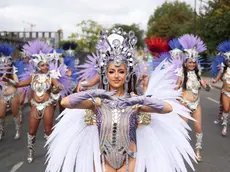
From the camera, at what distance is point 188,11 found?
228 ft

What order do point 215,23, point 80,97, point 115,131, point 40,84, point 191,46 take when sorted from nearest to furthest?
point 80,97 < point 115,131 < point 40,84 < point 191,46 < point 215,23

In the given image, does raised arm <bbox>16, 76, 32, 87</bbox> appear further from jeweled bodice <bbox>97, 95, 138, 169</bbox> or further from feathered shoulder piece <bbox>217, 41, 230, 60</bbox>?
feathered shoulder piece <bbox>217, 41, 230, 60</bbox>

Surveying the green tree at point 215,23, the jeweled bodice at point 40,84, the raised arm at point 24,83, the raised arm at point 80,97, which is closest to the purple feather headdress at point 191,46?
the jeweled bodice at point 40,84

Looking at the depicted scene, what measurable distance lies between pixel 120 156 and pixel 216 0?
30.1 m

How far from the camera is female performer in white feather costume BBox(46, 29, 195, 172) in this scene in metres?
3.26

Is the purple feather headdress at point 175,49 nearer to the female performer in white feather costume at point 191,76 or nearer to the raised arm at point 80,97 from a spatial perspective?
the female performer in white feather costume at point 191,76

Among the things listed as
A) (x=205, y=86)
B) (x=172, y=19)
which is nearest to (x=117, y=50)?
(x=205, y=86)

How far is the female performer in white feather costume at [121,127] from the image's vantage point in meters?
3.26

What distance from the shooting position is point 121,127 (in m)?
3.27

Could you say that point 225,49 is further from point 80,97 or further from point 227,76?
point 80,97

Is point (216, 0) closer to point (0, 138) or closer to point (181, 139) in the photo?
point (0, 138)

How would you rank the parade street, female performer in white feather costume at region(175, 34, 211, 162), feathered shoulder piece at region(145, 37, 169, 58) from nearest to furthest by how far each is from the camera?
the parade street
female performer in white feather costume at region(175, 34, 211, 162)
feathered shoulder piece at region(145, 37, 169, 58)

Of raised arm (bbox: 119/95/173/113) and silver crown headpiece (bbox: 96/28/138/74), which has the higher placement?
silver crown headpiece (bbox: 96/28/138/74)

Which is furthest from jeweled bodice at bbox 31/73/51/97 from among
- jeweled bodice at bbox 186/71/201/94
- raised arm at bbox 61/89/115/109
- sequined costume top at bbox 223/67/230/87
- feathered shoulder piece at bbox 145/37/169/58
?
sequined costume top at bbox 223/67/230/87
